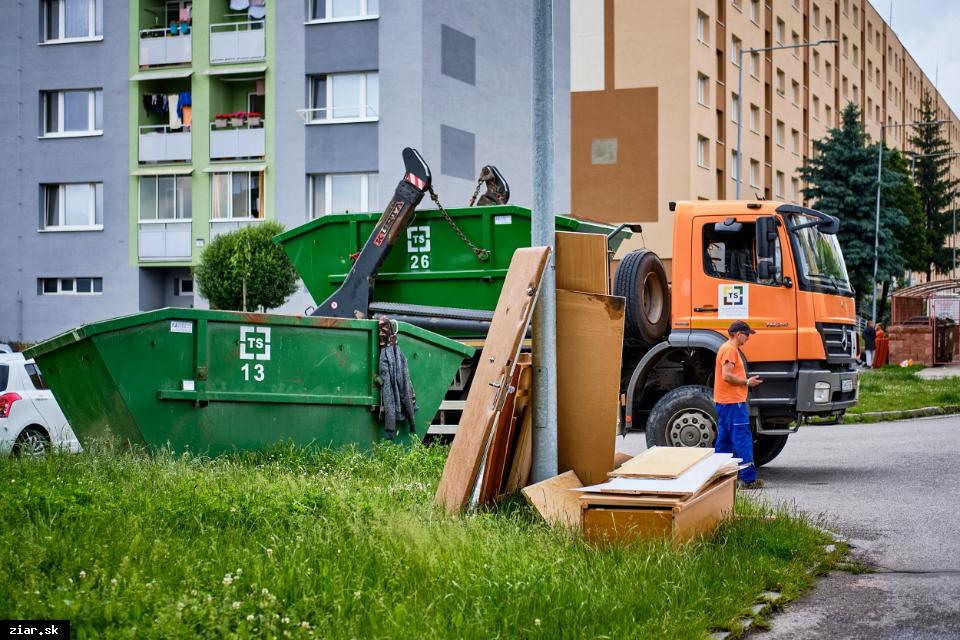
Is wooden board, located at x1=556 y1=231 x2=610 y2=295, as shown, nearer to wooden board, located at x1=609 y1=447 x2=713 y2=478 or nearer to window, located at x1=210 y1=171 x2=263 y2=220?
wooden board, located at x1=609 y1=447 x2=713 y2=478

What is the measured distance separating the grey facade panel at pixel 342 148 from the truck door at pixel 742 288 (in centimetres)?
2168

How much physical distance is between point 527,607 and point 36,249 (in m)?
35.1

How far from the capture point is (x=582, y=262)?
312 inches

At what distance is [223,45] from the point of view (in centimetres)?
3534

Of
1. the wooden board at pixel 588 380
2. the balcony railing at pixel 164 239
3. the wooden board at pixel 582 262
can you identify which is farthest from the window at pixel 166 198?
the wooden board at pixel 588 380

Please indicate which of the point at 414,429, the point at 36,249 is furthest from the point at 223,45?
the point at 414,429

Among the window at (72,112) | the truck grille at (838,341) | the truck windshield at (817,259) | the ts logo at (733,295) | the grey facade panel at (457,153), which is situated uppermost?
the window at (72,112)

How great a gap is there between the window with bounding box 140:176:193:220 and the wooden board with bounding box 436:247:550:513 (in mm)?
29393

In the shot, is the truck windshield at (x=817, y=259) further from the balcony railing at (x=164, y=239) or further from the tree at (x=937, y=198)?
the tree at (x=937, y=198)

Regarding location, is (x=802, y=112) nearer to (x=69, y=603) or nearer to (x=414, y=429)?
(x=414, y=429)

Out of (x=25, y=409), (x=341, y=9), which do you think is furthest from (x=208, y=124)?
(x=25, y=409)

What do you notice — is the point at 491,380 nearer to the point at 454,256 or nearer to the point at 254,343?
the point at 254,343

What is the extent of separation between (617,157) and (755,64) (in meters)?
13.0

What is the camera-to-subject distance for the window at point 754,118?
52.6 m
